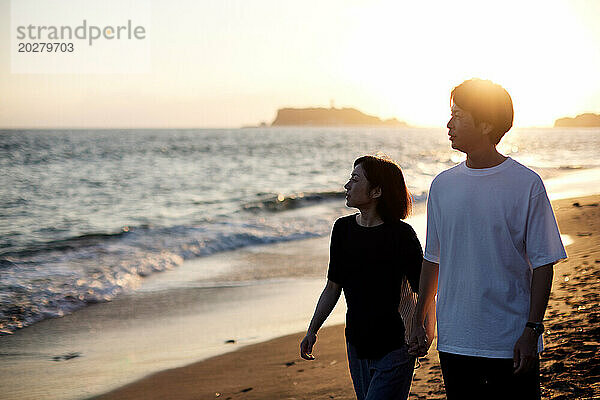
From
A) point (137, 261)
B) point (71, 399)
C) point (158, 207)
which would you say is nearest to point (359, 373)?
point (71, 399)

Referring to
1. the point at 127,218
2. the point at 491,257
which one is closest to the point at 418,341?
the point at 491,257

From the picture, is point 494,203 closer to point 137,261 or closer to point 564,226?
point 137,261

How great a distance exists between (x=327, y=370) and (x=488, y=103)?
3.86m

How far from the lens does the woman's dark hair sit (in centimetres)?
319

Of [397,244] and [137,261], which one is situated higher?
[397,244]

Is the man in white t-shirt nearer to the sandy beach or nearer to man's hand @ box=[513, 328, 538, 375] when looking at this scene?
man's hand @ box=[513, 328, 538, 375]

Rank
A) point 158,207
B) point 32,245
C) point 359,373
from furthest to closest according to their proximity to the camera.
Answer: point 158,207
point 32,245
point 359,373

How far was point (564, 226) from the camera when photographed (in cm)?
1358

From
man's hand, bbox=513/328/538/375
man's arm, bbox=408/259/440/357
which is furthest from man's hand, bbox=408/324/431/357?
man's hand, bbox=513/328/538/375

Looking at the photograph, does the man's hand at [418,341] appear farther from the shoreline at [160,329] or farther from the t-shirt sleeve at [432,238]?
the shoreline at [160,329]

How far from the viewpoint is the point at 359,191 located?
321cm

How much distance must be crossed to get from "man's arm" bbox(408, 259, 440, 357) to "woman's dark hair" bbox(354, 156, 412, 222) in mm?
360

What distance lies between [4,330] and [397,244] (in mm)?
6643

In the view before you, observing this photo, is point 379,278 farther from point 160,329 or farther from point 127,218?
point 127,218
